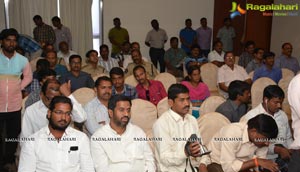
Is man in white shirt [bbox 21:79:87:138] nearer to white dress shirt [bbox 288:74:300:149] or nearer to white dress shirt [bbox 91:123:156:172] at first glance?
white dress shirt [bbox 91:123:156:172]

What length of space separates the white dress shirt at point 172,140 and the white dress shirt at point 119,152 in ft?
0.38

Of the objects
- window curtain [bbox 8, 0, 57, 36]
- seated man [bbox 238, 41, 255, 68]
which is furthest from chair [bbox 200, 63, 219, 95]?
window curtain [bbox 8, 0, 57, 36]

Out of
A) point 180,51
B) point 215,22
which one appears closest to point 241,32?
point 215,22

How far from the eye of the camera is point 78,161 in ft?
9.00

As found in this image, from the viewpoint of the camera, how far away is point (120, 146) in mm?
2822

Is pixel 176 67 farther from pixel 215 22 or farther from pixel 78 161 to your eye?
pixel 78 161

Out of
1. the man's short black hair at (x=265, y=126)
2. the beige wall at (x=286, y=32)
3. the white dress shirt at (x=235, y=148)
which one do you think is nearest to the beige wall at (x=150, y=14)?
the beige wall at (x=286, y=32)

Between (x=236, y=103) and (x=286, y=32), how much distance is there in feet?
17.4

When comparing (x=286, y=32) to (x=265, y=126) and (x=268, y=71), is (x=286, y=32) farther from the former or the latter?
(x=265, y=126)

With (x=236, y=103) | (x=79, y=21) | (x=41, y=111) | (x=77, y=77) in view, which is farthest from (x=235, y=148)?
(x=79, y=21)

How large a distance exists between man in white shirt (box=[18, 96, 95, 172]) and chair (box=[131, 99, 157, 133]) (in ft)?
3.87

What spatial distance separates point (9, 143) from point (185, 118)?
2.06 meters

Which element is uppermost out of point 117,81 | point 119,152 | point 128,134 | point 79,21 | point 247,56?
point 79,21

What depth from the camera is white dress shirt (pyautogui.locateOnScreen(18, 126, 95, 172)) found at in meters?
2.61
